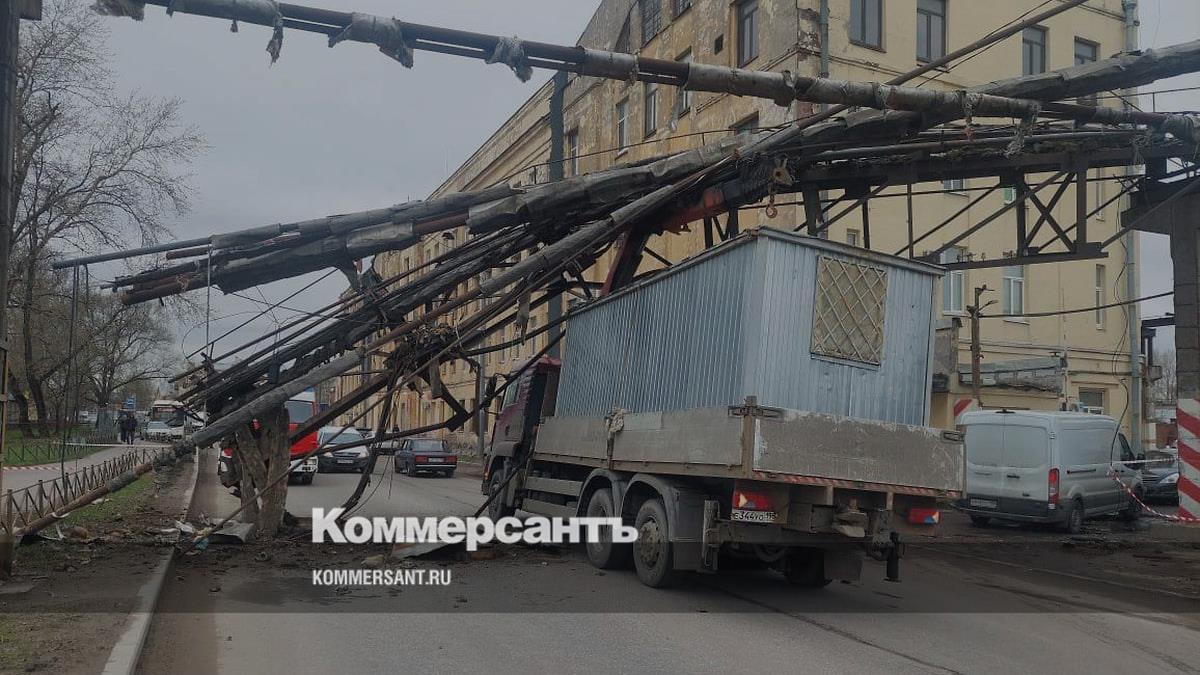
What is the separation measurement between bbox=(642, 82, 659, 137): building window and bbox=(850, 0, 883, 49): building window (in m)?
7.42

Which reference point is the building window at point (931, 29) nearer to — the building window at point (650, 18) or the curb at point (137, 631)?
the building window at point (650, 18)

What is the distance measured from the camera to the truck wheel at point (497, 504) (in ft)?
45.4

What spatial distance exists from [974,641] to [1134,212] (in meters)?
9.04

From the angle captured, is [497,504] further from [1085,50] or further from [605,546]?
[1085,50]

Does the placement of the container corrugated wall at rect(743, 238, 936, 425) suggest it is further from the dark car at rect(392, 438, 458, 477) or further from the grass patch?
the dark car at rect(392, 438, 458, 477)

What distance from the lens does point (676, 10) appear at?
29.2 m

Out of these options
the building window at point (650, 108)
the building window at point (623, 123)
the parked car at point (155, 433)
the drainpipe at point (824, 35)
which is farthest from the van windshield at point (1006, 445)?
the parked car at point (155, 433)

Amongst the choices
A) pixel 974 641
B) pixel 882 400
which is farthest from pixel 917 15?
pixel 974 641

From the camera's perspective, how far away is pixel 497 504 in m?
14.0

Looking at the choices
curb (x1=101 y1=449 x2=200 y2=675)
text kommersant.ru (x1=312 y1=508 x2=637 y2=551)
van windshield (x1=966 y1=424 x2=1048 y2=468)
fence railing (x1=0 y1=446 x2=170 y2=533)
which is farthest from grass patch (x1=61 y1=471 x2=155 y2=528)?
van windshield (x1=966 y1=424 x2=1048 y2=468)

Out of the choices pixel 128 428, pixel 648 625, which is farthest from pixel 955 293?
pixel 128 428

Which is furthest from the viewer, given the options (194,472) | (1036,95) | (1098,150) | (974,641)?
(194,472)

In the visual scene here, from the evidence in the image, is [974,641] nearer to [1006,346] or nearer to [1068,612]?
[1068,612]

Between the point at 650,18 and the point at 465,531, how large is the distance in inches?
895
